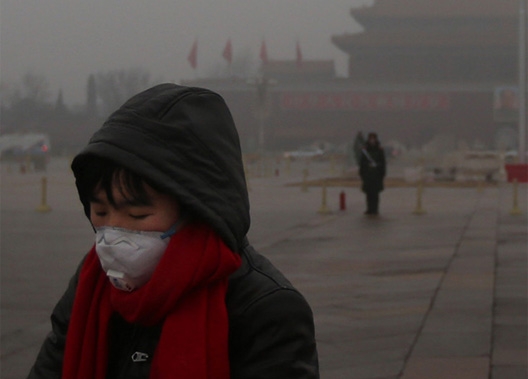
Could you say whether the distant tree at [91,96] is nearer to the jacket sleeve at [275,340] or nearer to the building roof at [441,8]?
the building roof at [441,8]

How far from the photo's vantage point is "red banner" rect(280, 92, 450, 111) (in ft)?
182

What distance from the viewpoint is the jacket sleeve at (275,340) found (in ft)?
5.14

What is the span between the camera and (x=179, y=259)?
1.55 m

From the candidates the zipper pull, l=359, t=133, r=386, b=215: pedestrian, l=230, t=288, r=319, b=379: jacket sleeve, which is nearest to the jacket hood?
l=230, t=288, r=319, b=379: jacket sleeve

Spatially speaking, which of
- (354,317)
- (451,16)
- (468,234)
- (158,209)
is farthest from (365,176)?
(451,16)

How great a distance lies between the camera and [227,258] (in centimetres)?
157

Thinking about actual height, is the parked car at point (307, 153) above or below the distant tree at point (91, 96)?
below

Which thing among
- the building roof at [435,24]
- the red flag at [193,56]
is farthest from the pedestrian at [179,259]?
the building roof at [435,24]

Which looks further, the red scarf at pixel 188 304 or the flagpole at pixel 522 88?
the flagpole at pixel 522 88

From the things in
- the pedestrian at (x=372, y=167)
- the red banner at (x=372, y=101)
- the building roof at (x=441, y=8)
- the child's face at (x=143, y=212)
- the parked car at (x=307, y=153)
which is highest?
the child's face at (x=143, y=212)

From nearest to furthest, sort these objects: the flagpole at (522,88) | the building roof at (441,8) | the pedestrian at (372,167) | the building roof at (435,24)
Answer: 1. the pedestrian at (372,167)
2. the flagpole at (522,88)
3. the building roof at (435,24)
4. the building roof at (441,8)

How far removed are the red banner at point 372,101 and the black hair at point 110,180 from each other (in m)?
53.9

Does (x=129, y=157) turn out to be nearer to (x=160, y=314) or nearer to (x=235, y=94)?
(x=160, y=314)

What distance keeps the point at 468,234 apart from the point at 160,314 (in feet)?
34.3
